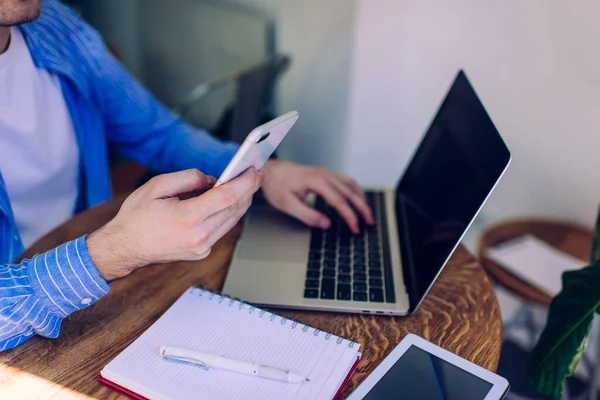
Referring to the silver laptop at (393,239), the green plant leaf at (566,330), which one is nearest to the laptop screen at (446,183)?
the silver laptop at (393,239)

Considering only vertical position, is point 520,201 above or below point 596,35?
below

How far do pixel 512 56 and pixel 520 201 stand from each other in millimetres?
432

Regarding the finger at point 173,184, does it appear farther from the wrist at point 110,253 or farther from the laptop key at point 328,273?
the laptop key at point 328,273

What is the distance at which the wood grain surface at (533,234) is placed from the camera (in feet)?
4.51

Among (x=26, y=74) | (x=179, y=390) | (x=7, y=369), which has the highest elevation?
(x=26, y=74)

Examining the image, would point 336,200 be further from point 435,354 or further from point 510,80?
point 510,80

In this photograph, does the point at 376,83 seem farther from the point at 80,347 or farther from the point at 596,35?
the point at 80,347

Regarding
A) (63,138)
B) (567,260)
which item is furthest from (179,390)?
(567,260)

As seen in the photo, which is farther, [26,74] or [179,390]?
[26,74]

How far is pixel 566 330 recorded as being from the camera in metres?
0.94

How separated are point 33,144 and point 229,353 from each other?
626 mm

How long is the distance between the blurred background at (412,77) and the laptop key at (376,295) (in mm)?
622

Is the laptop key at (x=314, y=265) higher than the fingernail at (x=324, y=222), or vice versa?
the fingernail at (x=324, y=222)

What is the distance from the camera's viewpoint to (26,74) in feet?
3.51
